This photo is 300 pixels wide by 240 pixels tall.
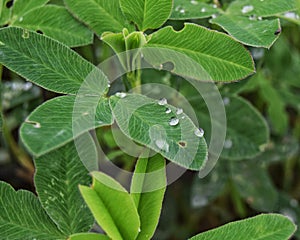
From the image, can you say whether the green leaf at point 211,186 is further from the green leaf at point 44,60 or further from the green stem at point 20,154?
the green leaf at point 44,60

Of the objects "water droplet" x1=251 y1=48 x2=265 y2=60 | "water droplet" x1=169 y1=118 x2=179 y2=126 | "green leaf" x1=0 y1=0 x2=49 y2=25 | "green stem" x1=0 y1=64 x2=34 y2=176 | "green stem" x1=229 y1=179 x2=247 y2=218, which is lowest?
"green stem" x1=229 y1=179 x2=247 y2=218

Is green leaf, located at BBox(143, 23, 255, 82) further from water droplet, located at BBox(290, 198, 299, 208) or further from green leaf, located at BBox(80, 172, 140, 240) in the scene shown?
water droplet, located at BBox(290, 198, 299, 208)

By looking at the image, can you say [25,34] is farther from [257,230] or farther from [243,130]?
[243,130]

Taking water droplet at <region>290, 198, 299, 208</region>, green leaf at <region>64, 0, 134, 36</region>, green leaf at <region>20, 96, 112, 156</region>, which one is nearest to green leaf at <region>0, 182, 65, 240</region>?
green leaf at <region>20, 96, 112, 156</region>

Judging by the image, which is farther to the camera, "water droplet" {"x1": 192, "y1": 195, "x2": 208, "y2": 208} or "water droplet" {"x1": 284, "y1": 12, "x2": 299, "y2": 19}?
"water droplet" {"x1": 192, "y1": 195, "x2": 208, "y2": 208}

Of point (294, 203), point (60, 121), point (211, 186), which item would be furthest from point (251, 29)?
point (294, 203)

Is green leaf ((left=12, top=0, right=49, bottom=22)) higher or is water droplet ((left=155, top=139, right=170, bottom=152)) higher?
green leaf ((left=12, top=0, right=49, bottom=22))

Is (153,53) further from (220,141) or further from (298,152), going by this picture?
(298,152)
